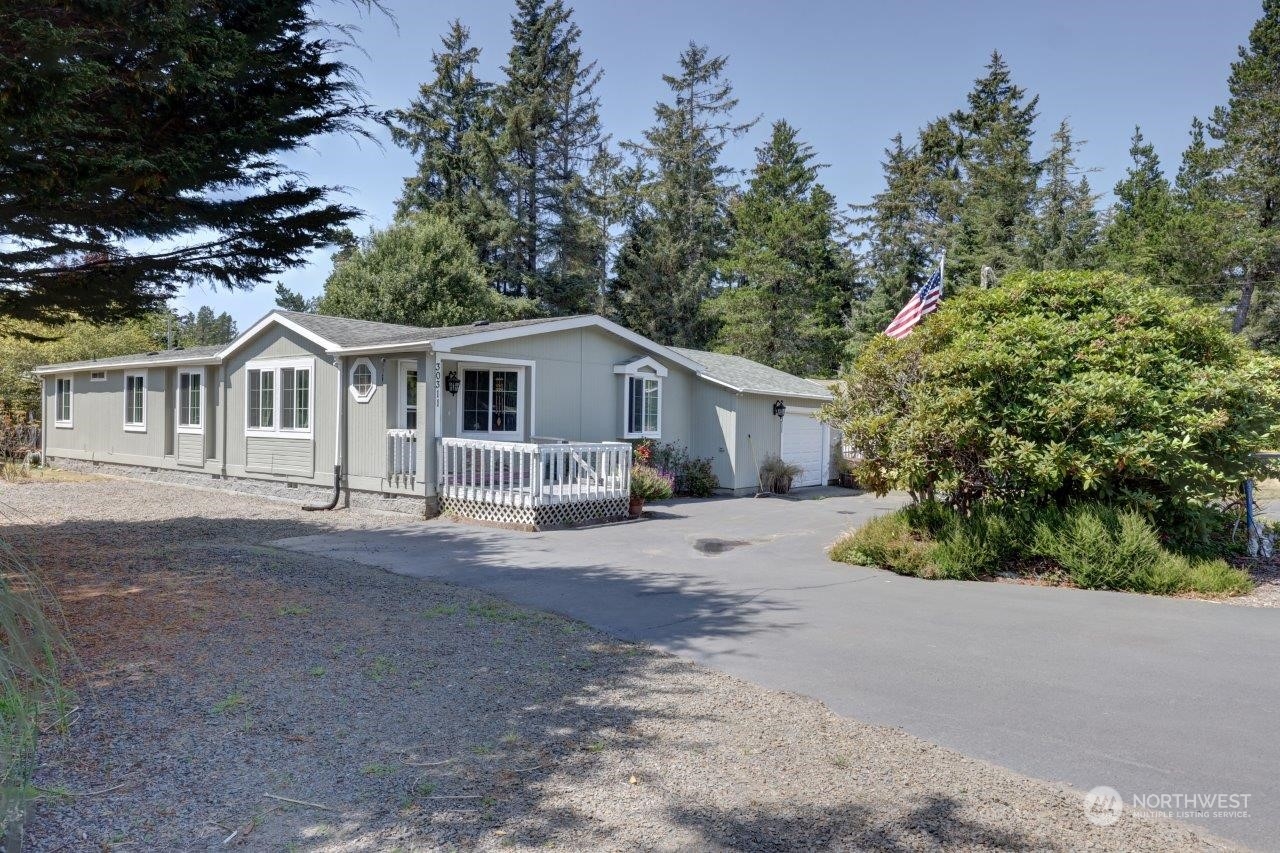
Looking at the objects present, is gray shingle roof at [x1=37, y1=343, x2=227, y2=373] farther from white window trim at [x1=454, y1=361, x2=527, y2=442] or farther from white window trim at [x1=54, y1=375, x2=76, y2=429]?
white window trim at [x1=454, y1=361, x2=527, y2=442]

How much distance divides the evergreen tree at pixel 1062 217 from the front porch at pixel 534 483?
75.8 ft

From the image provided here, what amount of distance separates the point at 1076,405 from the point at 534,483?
7101mm

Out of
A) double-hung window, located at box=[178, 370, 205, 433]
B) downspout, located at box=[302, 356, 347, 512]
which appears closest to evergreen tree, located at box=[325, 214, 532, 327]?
double-hung window, located at box=[178, 370, 205, 433]

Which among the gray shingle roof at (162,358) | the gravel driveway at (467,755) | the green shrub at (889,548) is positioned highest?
the gray shingle roof at (162,358)

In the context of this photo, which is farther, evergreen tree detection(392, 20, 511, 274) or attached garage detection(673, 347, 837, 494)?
evergreen tree detection(392, 20, 511, 274)

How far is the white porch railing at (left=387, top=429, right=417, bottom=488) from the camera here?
503 inches

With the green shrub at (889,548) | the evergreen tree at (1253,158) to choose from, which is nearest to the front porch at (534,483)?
the green shrub at (889,548)

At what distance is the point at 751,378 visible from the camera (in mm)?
19203

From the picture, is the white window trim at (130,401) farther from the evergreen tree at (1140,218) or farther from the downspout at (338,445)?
the evergreen tree at (1140,218)

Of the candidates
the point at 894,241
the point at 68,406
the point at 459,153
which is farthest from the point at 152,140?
the point at 894,241

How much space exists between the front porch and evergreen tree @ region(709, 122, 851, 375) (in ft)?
64.6

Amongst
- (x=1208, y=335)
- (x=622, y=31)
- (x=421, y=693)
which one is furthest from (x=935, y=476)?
(x=622, y=31)

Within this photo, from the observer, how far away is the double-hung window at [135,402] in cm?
1888

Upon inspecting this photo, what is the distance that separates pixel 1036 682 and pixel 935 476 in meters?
4.35
